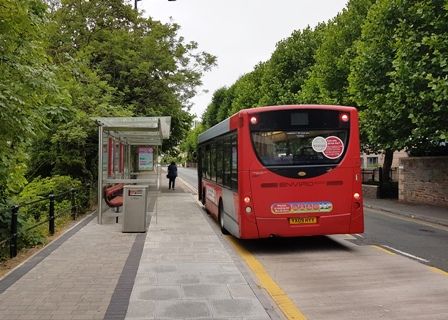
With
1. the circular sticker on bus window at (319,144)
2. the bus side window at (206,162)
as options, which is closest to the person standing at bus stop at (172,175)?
the bus side window at (206,162)

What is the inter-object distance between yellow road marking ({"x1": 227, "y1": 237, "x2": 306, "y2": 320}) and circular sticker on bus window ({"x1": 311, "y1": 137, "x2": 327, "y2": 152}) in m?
2.49

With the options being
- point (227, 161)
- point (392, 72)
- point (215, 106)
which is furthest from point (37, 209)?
point (215, 106)

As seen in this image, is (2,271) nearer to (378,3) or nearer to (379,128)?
(379,128)

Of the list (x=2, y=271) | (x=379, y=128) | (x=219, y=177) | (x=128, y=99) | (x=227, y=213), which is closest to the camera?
(x=2, y=271)

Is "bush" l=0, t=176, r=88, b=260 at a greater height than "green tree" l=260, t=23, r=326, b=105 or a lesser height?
lesser

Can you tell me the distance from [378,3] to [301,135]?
13646 mm

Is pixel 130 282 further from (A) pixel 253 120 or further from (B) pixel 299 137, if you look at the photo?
(B) pixel 299 137

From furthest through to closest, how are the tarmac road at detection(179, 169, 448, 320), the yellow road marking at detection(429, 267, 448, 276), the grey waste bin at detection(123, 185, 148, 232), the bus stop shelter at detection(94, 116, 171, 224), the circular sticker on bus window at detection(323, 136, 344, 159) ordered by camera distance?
the bus stop shelter at detection(94, 116, 171, 224)
the grey waste bin at detection(123, 185, 148, 232)
the circular sticker on bus window at detection(323, 136, 344, 159)
the yellow road marking at detection(429, 267, 448, 276)
the tarmac road at detection(179, 169, 448, 320)

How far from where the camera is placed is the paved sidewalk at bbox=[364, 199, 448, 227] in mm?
16319

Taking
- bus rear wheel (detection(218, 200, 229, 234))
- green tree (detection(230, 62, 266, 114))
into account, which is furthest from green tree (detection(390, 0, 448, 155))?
green tree (detection(230, 62, 266, 114))

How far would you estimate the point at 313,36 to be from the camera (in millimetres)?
38500

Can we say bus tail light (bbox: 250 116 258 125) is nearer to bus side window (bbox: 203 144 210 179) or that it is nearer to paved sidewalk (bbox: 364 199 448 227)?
bus side window (bbox: 203 144 210 179)

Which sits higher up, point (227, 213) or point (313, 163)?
point (313, 163)

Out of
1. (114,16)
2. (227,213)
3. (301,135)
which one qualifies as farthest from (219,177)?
(114,16)
